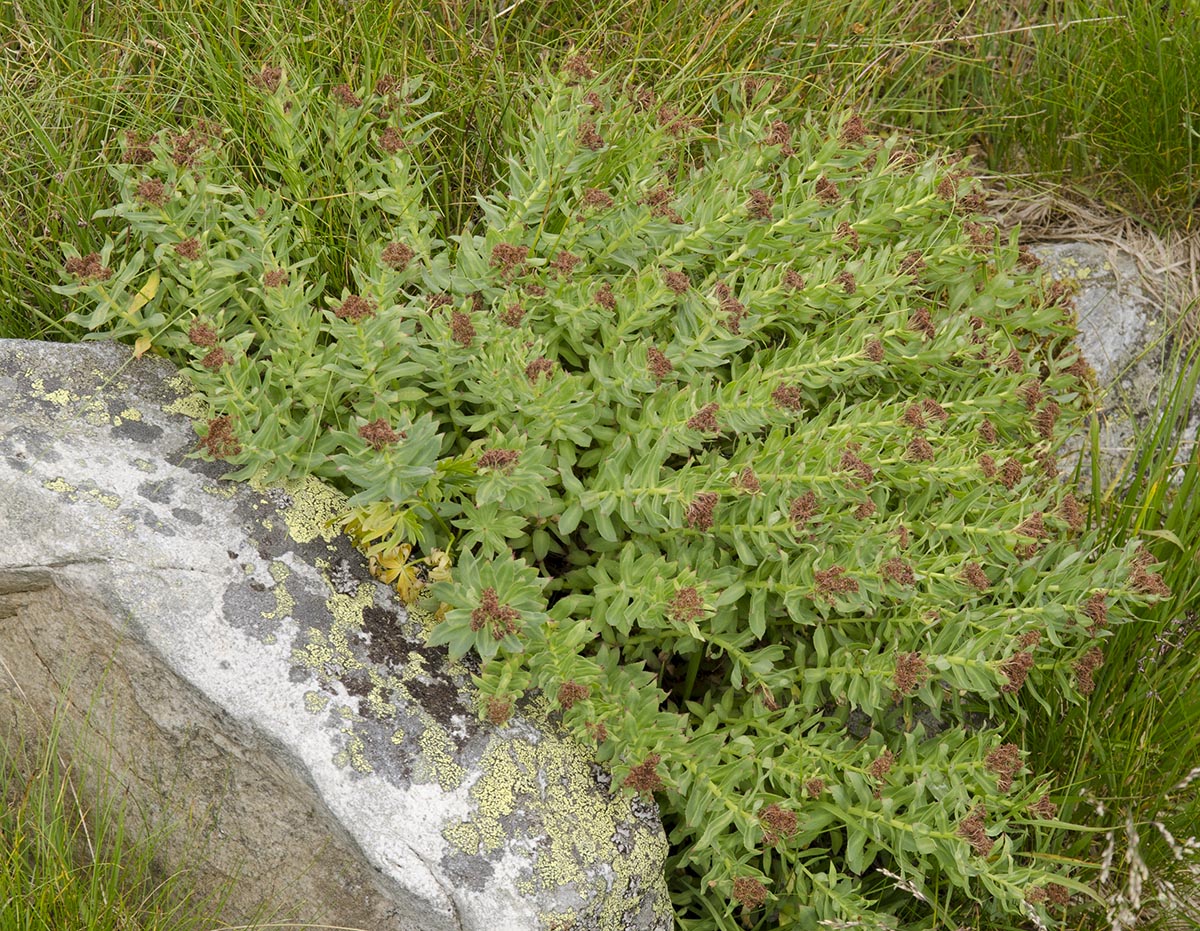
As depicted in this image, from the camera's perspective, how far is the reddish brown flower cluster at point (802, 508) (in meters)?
2.73

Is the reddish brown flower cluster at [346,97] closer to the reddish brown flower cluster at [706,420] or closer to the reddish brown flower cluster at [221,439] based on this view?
the reddish brown flower cluster at [221,439]

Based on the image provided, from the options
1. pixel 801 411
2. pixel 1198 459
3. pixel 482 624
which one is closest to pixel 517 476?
pixel 482 624

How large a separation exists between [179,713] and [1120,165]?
168 inches

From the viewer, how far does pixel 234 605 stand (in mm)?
2682

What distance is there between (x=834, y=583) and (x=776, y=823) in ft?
1.96

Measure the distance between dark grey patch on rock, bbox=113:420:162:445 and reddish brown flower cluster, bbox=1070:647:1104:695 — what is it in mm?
2561

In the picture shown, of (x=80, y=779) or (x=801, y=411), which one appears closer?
(x=80, y=779)

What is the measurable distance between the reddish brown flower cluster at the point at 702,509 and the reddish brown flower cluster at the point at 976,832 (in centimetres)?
95

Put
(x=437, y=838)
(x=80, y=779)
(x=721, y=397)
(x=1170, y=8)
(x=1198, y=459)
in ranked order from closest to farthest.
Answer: (x=437, y=838), (x=80, y=779), (x=721, y=397), (x=1198, y=459), (x=1170, y=8)

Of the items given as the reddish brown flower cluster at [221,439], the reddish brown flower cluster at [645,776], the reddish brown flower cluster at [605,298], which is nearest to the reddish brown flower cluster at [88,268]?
the reddish brown flower cluster at [221,439]

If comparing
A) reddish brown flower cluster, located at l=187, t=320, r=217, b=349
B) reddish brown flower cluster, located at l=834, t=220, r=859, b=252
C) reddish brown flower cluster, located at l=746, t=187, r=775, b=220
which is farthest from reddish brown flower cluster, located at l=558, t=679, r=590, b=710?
reddish brown flower cluster, located at l=834, t=220, r=859, b=252

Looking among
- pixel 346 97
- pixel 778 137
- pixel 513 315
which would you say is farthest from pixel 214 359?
pixel 778 137

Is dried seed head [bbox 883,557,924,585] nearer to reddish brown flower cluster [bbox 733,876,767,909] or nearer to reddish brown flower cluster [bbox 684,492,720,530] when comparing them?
reddish brown flower cluster [bbox 684,492,720,530]

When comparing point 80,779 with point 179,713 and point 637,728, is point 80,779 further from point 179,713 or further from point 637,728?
point 637,728
